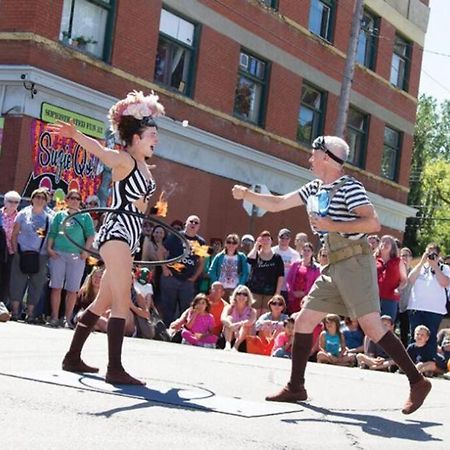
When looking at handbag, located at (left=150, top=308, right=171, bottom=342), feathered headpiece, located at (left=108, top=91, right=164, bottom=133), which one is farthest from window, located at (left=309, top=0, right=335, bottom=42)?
feathered headpiece, located at (left=108, top=91, right=164, bottom=133)

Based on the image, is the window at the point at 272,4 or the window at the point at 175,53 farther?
the window at the point at 272,4

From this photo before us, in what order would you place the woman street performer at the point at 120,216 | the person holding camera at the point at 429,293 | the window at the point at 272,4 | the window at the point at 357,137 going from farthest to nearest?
the window at the point at 357,137, the window at the point at 272,4, the person holding camera at the point at 429,293, the woman street performer at the point at 120,216

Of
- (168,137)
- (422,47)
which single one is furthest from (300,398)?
(422,47)

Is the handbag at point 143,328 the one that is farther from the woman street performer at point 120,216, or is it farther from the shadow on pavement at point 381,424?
the shadow on pavement at point 381,424

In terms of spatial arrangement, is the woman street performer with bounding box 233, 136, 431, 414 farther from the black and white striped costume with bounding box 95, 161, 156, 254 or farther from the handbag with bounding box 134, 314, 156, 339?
the handbag with bounding box 134, 314, 156, 339

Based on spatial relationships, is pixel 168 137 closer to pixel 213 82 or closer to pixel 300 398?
pixel 213 82

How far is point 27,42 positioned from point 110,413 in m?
14.0

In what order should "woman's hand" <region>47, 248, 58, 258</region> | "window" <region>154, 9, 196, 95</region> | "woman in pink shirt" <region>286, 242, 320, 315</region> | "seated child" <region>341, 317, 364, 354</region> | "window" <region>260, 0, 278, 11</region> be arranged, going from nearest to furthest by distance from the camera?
"woman's hand" <region>47, 248, 58, 258</region> → "seated child" <region>341, 317, 364, 354</region> → "woman in pink shirt" <region>286, 242, 320, 315</region> → "window" <region>154, 9, 196, 95</region> → "window" <region>260, 0, 278, 11</region>

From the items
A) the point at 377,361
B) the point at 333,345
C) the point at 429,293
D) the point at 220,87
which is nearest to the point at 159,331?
the point at 333,345

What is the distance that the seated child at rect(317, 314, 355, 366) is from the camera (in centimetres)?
1254

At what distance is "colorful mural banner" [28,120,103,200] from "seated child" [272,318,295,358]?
710cm

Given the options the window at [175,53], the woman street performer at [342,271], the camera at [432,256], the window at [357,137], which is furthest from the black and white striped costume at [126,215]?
the window at [357,137]

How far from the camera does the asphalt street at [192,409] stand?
4879 millimetres

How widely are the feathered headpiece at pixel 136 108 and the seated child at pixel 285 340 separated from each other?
19.9 feet
